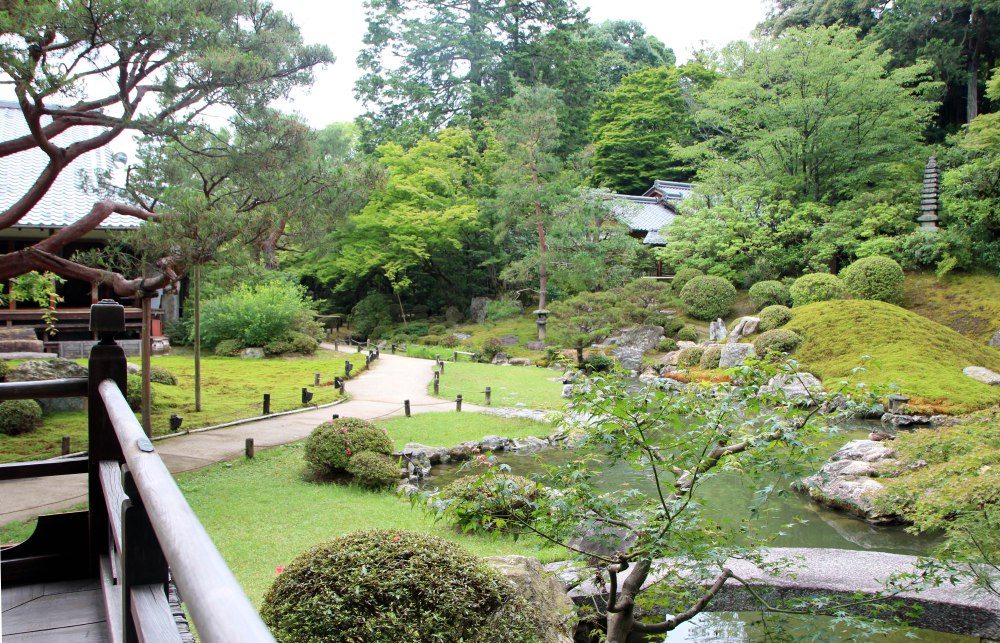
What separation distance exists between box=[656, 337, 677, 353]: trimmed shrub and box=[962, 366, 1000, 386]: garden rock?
7.35 metres

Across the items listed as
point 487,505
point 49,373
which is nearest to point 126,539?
point 487,505

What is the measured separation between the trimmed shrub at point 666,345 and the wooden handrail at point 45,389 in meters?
18.2

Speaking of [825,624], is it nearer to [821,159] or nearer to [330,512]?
[330,512]

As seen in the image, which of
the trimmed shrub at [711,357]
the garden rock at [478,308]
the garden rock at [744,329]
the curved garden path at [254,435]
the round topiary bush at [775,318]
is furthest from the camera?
the garden rock at [478,308]

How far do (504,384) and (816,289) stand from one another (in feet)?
31.9

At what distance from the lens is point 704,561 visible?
3236 millimetres

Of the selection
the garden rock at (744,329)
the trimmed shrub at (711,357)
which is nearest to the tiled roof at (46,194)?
the trimmed shrub at (711,357)

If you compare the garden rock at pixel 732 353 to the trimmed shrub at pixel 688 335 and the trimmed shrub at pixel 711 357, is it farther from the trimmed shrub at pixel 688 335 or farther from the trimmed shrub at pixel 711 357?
the trimmed shrub at pixel 688 335

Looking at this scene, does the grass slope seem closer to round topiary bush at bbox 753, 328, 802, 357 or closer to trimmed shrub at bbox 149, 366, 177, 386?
round topiary bush at bbox 753, 328, 802, 357

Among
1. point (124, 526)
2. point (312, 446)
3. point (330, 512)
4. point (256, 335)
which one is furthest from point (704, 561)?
point (256, 335)

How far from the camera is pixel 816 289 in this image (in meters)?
18.5

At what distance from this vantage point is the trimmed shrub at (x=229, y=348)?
63.4ft

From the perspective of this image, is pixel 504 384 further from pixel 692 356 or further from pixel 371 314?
pixel 371 314

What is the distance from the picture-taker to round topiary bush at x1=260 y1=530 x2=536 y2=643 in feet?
10.1
